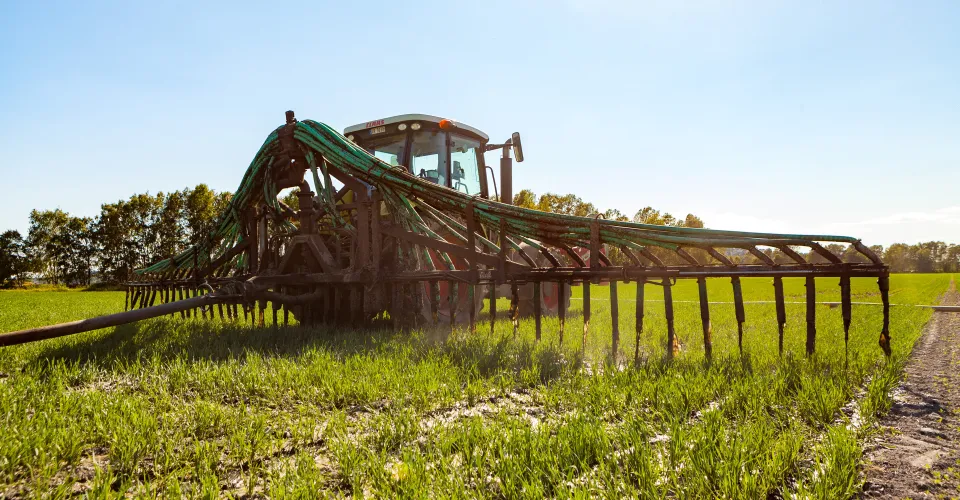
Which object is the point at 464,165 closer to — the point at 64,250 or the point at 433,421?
the point at 433,421

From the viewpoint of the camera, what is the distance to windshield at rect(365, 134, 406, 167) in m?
7.69

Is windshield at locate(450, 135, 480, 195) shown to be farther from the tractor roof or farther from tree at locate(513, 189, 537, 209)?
tree at locate(513, 189, 537, 209)

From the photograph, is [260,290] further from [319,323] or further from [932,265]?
[932,265]

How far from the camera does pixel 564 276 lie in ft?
15.3

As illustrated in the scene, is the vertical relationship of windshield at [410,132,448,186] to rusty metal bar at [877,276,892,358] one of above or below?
above

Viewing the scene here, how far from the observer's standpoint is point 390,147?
7.83m

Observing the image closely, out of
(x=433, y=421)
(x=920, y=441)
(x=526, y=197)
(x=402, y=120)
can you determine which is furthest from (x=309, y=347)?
(x=526, y=197)

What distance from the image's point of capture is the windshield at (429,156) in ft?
24.7

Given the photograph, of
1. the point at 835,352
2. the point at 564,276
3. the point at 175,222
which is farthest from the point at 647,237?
the point at 175,222

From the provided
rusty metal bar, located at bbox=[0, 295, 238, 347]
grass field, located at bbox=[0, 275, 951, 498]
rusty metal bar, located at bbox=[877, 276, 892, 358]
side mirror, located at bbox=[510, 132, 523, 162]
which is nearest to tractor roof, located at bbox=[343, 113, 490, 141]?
side mirror, located at bbox=[510, 132, 523, 162]

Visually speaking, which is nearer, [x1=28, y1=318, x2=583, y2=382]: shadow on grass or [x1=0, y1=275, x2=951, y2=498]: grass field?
[x1=0, y1=275, x2=951, y2=498]: grass field

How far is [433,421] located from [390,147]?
18.3ft

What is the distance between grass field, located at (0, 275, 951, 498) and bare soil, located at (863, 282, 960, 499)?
0.11 metres

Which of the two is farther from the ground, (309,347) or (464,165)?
(464,165)
